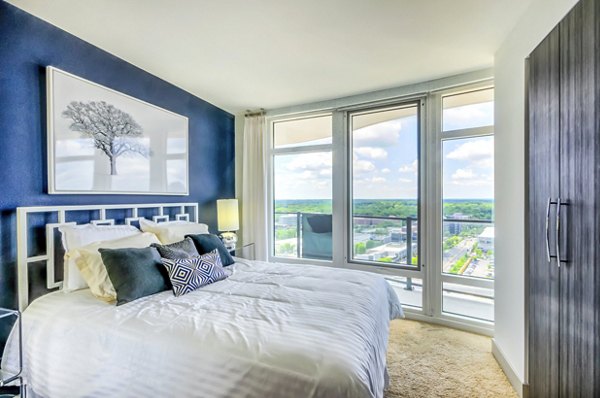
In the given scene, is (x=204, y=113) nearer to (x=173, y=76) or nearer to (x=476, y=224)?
(x=173, y=76)

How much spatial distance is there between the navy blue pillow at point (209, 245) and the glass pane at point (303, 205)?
1456 mm

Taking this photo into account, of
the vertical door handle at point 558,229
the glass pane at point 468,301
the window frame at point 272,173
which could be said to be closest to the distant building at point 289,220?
the window frame at point 272,173

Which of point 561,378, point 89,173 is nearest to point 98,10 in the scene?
point 89,173

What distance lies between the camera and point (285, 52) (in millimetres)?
2463

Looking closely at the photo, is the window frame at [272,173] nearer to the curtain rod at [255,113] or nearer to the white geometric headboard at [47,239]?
the curtain rod at [255,113]

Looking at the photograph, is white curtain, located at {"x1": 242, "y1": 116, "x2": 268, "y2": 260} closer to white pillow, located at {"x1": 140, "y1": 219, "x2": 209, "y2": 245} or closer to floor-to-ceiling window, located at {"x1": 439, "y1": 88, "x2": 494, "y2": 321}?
white pillow, located at {"x1": 140, "y1": 219, "x2": 209, "y2": 245}

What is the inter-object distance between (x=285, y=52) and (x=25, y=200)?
2279 millimetres

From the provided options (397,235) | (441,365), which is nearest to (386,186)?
(397,235)

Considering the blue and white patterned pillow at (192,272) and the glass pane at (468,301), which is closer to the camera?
the blue and white patterned pillow at (192,272)

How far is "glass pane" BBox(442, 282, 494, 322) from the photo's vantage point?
2887 millimetres

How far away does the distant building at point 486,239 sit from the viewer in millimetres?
2867

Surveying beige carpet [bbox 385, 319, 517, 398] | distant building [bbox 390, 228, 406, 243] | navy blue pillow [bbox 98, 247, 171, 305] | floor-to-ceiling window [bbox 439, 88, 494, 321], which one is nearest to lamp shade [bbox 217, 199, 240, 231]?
navy blue pillow [bbox 98, 247, 171, 305]

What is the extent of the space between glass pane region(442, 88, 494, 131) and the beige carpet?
7.16 ft

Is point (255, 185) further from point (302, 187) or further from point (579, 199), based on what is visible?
point (579, 199)
